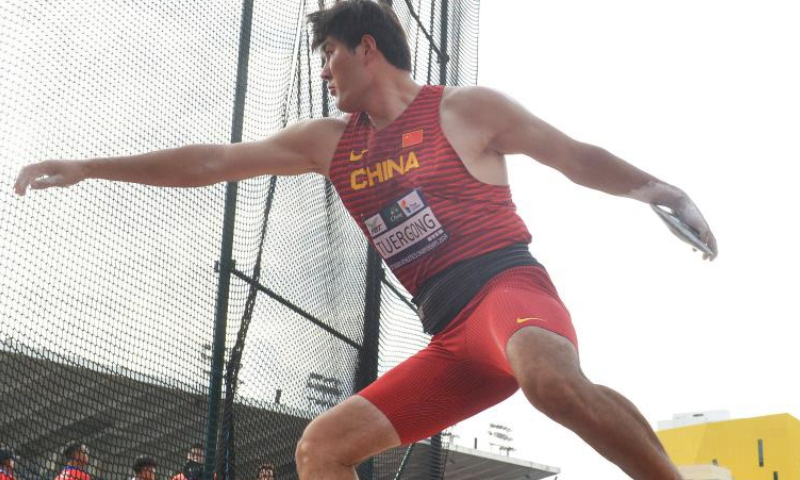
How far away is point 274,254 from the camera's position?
396 centimetres

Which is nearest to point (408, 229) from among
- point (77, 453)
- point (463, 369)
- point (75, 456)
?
point (463, 369)

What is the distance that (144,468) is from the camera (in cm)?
382

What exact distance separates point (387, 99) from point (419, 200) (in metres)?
0.38

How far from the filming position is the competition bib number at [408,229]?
8.22 ft

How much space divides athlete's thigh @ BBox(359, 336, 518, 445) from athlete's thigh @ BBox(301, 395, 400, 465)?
0.09ft

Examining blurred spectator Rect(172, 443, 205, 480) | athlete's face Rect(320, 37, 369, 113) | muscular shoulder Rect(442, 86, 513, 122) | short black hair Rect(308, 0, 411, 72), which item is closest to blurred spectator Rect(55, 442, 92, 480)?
blurred spectator Rect(172, 443, 205, 480)

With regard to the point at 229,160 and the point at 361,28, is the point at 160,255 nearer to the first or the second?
the point at 229,160

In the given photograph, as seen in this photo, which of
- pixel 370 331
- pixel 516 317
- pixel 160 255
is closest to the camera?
pixel 516 317

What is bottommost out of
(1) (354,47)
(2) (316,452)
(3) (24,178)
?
(2) (316,452)

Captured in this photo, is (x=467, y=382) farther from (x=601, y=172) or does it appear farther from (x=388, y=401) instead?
(x=601, y=172)

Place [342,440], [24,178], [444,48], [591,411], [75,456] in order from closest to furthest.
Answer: [591,411], [342,440], [24,178], [75,456], [444,48]

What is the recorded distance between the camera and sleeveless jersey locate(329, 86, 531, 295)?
98.1 inches

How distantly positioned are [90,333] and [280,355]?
873 millimetres

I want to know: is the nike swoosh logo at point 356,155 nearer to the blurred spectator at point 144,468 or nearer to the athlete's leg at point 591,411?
the athlete's leg at point 591,411
